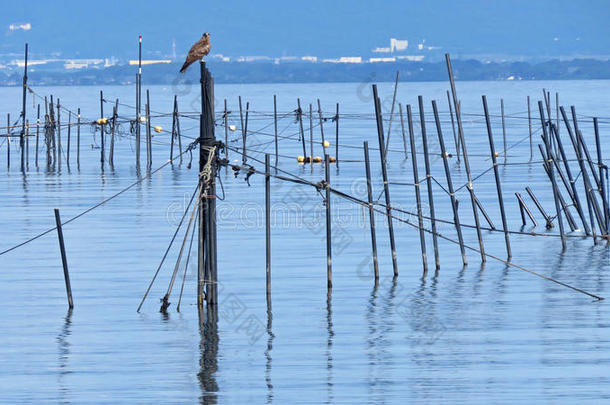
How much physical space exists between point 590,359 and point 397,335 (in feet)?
10.9

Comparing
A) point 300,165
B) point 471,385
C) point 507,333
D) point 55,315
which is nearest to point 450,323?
point 507,333

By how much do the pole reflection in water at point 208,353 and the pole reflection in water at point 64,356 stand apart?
1.81 meters

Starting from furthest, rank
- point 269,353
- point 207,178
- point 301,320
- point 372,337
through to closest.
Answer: point 301,320, point 207,178, point 372,337, point 269,353

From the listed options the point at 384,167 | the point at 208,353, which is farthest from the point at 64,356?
the point at 384,167

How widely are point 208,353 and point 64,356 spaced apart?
2155 mm

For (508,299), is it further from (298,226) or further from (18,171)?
(18,171)

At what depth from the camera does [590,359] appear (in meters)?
18.8

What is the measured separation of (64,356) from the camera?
19703 mm

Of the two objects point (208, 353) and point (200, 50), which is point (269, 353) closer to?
point (208, 353)

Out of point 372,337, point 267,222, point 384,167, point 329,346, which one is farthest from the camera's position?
point 384,167

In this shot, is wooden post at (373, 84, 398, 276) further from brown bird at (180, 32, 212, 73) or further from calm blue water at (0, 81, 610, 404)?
brown bird at (180, 32, 212, 73)

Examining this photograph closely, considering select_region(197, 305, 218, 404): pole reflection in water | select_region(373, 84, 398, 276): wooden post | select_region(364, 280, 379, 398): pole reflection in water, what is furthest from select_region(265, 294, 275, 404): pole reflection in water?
select_region(373, 84, 398, 276): wooden post

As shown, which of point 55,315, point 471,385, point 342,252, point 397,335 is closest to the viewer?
point 471,385

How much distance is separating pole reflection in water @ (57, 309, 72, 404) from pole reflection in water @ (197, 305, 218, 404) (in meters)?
1.81
